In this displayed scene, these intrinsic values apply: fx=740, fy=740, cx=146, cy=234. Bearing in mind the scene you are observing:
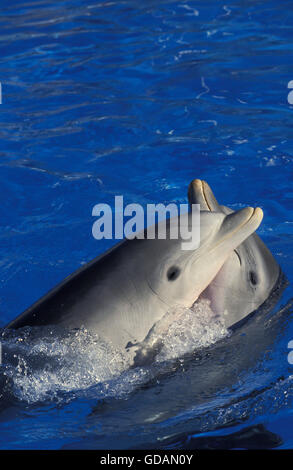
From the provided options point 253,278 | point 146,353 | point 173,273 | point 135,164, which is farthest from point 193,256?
point 135,164

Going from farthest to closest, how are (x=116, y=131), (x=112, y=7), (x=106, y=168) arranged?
(x=112, y=7) → (x=116, y=131) → (x=106, y=168)

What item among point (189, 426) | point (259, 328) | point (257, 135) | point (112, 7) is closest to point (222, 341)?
point (259, 328)

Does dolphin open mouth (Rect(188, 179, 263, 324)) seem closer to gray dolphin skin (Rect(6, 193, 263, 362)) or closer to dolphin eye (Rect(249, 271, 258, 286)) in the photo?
gray dolphin skin (Rect(6, 193, 263, 362))

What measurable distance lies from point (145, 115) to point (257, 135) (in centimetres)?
166

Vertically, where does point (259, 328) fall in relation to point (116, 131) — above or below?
below

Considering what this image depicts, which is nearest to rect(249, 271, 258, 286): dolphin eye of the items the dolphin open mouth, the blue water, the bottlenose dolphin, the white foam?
the bottlenose dolphin

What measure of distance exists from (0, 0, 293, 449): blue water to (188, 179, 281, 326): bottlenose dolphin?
6.5 inches

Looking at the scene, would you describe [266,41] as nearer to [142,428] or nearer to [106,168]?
[106,168]

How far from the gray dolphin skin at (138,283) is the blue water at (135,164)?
0.57 feet

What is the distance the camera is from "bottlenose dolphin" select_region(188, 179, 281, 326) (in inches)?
203

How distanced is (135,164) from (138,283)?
4.40 metres

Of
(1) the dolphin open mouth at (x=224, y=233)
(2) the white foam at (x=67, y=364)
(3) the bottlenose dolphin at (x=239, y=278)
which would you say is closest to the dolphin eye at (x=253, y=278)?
(3) the bottlenose dolphin at (x=239, y=278)

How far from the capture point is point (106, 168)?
9000mm

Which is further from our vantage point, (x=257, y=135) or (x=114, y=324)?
(x=257, y=135)
